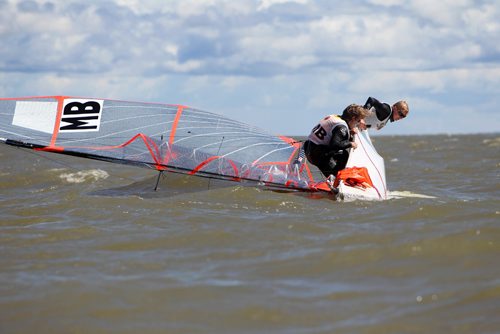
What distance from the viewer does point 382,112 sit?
10039 mm

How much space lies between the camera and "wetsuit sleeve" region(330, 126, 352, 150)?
928cm

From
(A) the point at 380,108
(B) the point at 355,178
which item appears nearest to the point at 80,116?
(B) the point at 355,178

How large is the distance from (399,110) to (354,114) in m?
0.84

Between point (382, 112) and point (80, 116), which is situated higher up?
point (382, 112)

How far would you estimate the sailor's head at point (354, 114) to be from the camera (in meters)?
9.53

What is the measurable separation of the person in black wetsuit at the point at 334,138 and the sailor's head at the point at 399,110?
597mm

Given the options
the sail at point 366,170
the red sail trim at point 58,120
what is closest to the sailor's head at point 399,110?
the sail at point 366,170

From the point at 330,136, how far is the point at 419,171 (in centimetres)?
575

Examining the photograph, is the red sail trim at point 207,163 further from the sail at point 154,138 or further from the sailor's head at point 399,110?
the sailor's head at point 399,110

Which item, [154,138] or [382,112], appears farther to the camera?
[382,112]

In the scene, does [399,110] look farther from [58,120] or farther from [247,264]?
[247,264]

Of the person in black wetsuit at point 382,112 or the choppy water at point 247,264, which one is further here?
the person in black wetsuit at point 382,112

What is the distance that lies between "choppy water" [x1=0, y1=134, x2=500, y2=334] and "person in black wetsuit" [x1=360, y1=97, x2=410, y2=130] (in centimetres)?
156

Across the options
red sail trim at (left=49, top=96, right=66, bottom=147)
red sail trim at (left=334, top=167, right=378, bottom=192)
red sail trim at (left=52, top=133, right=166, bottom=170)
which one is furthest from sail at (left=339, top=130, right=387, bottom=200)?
red sail trim at (left=49, top=96, right=66, bottom=147)
